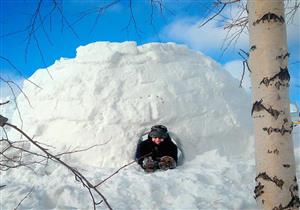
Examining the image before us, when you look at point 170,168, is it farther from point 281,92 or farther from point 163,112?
point 281,92

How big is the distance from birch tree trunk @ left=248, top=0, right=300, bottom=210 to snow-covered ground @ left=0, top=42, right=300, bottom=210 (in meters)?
3.81

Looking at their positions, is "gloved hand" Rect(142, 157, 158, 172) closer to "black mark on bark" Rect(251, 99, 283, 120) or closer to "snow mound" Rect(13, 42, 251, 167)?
"snow mound" Rect(13, 42, 251, 167)

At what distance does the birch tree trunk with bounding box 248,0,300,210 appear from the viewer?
195 centimetres

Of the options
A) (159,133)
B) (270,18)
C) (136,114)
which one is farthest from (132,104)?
(270,18)

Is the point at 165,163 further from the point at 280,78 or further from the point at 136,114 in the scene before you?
the point at 280,78

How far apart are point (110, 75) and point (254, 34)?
6609 mm

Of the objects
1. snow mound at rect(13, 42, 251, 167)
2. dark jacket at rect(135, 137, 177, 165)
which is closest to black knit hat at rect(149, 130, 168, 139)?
dark jacket at rect(135, 137, 177, 165)

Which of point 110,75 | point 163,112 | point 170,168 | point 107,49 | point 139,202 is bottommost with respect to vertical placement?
point 139,202

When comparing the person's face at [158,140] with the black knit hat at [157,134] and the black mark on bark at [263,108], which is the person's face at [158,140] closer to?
Result: the black knit hat at [157,134]

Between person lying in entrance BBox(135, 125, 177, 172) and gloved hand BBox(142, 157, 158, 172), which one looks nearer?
gloved hand BBox(142, 157, 158, 172)

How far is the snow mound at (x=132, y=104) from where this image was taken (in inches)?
310

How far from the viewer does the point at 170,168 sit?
6.53 m

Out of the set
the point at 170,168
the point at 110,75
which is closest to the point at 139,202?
the point at 170,168

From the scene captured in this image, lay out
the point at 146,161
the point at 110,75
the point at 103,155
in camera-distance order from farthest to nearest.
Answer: the point at 110,75
the point at 103,155
the point at 146,161
